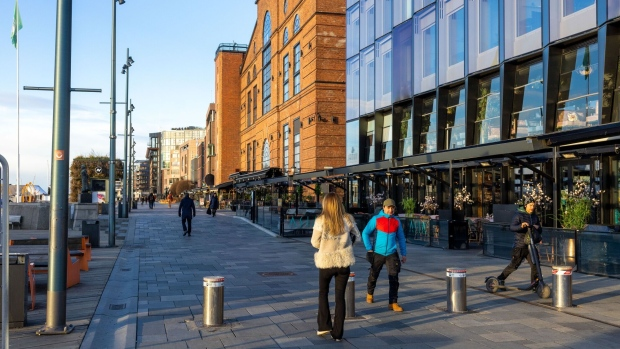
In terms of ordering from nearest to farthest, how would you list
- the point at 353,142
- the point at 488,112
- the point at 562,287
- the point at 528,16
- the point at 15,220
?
the point at 562,287
the point at 528,16
the point at 488,112
the point at 15,220
the point at 353,142

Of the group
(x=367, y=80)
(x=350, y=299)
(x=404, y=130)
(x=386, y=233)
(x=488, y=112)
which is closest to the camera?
(x=350, y=299)

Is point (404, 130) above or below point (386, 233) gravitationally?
above

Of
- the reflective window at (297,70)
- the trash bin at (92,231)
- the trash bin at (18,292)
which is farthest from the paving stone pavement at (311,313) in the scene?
the reflective window at (297,70)

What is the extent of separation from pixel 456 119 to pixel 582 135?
11.2 m

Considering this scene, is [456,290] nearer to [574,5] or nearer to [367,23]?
[574,5]

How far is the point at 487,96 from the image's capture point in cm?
2347

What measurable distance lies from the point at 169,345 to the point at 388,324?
2.77m

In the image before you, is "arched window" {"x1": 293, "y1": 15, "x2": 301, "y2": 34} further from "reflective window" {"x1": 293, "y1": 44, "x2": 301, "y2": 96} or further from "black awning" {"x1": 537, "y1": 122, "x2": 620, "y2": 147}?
"black awning" {"x1": 537, "y1": 122, "x2": 620, "y2": 147}

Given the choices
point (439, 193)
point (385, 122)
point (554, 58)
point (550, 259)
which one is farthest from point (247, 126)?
point (550, 259)

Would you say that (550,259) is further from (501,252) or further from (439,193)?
(439,193)

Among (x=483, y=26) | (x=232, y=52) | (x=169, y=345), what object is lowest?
(x=169, y=345)

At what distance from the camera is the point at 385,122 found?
32125 mm

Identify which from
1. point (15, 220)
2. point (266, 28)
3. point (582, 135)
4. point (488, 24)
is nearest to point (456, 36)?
point (488, 24)

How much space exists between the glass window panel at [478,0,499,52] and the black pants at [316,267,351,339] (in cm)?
1675
